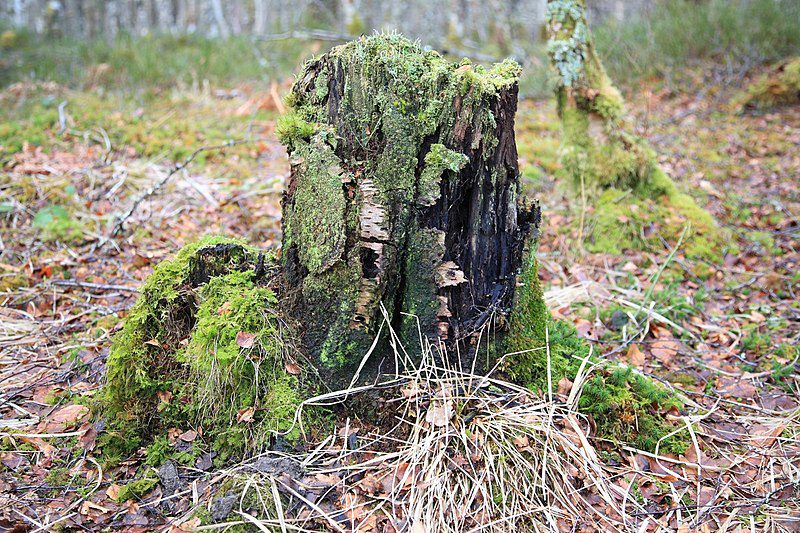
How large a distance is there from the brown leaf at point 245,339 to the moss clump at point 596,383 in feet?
3.83

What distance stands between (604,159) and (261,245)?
10.9 feet

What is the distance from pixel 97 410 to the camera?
259 centimetres

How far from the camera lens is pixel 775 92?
836 cm

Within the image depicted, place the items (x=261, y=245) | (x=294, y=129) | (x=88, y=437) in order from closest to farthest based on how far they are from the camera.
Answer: (x=294, y=129) → (x=88, y=437) → (x=261, y=245)

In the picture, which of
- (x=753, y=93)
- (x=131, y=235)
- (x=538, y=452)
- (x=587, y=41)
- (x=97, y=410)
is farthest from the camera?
(x=753, y=93)

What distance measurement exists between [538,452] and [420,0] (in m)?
13.3

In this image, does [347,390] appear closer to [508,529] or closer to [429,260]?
[429,260]

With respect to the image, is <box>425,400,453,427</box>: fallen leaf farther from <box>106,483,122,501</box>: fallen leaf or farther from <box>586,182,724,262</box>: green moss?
<box>586,182,724,262</box>: green moss


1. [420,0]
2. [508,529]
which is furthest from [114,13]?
[508,529]

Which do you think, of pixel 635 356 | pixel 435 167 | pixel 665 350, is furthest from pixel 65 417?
pixel 665 350

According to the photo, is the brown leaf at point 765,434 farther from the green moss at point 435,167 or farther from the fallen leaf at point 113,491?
the fallen leaf at point 113,491

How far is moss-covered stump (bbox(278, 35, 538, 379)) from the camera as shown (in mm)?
2295

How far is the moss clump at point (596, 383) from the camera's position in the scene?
264 cm

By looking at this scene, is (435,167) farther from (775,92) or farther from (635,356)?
(775,92)
